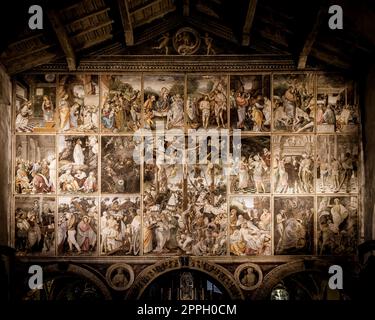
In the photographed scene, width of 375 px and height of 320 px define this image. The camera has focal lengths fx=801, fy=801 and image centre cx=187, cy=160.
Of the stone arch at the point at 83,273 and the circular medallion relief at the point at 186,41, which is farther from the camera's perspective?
the circular medallion relief at the point at 186,41

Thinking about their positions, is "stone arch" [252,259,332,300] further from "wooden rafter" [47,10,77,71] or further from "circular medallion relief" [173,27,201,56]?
"wooden rafter" [47,10,77,71]

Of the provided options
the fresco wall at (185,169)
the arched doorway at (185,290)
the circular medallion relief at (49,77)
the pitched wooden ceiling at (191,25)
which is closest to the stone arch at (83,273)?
the fresco wall at (185,169)

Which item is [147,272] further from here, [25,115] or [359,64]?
[359,64]

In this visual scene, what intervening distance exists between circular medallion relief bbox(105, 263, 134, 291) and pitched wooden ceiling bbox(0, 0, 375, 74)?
5.28 m

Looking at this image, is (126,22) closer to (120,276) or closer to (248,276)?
(120,276)

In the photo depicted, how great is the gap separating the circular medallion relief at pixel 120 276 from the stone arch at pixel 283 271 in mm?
3207

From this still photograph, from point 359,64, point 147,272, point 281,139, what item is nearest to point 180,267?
point 147,272

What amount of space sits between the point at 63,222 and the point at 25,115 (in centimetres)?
294

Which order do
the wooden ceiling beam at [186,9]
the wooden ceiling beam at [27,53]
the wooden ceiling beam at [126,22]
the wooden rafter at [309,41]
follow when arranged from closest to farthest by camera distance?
the wooden rafter at [309,41] < the wooden ceiling beam at [126,22] < the wooden ceiling beam at [27,53] < the wooden ceiling beam at [186,9]

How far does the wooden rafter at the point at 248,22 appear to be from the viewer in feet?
60.4

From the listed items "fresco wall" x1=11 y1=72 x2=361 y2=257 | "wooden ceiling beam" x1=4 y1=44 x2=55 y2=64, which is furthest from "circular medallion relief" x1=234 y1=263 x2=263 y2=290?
"wooden ceiling beam" x1=4 y1=44 x2=55 y2=64

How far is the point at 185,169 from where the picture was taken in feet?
68.1

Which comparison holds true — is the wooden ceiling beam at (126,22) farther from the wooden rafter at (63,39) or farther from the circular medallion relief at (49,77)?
the circular medallion relief at (49,77)

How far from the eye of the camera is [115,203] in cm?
2064
